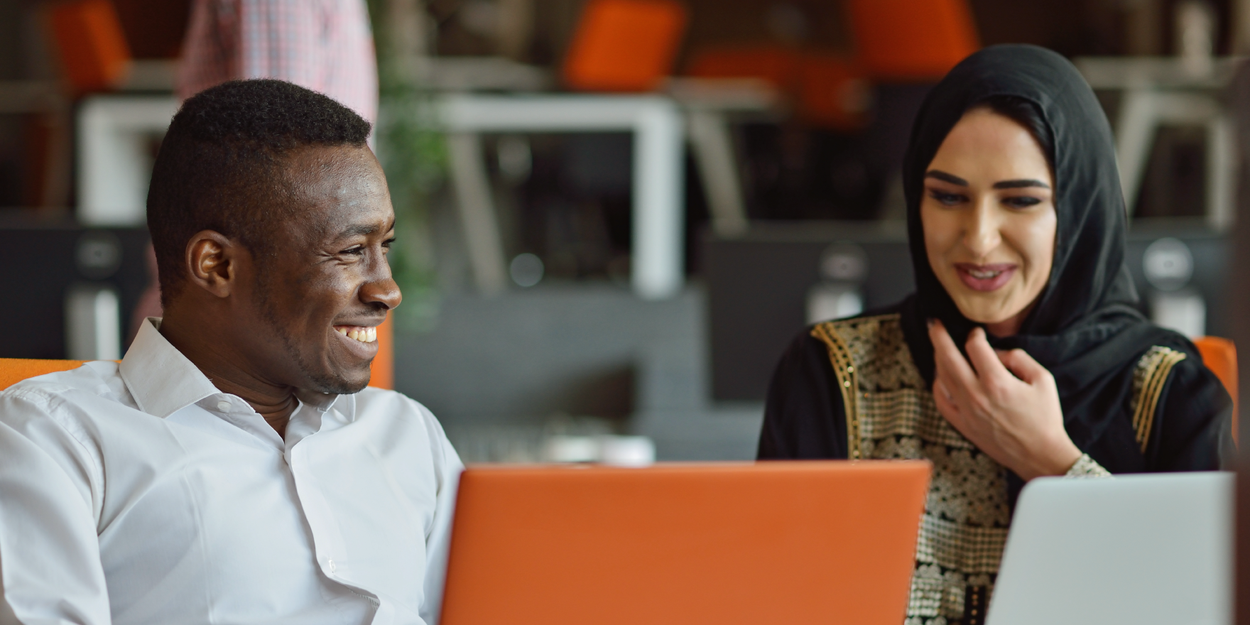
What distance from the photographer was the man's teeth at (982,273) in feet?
3.88

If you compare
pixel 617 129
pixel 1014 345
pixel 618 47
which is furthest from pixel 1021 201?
pixel 618 47

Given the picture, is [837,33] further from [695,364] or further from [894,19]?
[695,364]

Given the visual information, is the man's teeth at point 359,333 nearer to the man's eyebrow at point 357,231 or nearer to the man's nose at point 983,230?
the man's eyebrow at point 357,231

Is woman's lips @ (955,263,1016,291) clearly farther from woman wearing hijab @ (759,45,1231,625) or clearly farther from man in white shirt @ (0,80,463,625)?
man in white shirt @ (0,80,463,625)

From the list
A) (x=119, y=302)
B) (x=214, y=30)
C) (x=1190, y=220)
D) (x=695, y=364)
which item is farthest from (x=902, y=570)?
(x=1190, y=220)

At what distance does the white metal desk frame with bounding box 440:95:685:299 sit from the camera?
4.46m

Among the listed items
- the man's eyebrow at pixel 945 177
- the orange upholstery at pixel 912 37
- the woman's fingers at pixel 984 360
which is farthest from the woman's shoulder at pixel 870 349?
the orange upholstery at pixel 912 37

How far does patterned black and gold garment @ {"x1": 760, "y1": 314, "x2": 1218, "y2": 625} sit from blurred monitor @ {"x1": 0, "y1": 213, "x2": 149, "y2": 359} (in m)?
1.32

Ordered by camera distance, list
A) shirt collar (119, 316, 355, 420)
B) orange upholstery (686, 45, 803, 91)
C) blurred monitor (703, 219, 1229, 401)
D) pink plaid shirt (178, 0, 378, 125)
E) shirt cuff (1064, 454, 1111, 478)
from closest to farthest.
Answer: shirt collar (119, 316, 355, 420) < shirt cuff (1064, 454, 1111, 478) < pink plaid shirt (178, 0, 378, 125) < blurred monitor (703, 219, 1229, 401) < orange upholstery (686, 45, 803, 91)

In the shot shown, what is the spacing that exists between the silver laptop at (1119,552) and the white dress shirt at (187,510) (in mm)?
474

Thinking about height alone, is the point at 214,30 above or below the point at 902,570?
above

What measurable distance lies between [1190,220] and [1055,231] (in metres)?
4.31

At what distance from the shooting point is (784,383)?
1.30 meters

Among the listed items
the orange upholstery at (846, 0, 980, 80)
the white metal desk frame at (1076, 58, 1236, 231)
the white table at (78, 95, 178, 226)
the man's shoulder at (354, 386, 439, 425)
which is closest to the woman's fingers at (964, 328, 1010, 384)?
the man's shoulder at (354, 386, 439, 425)
